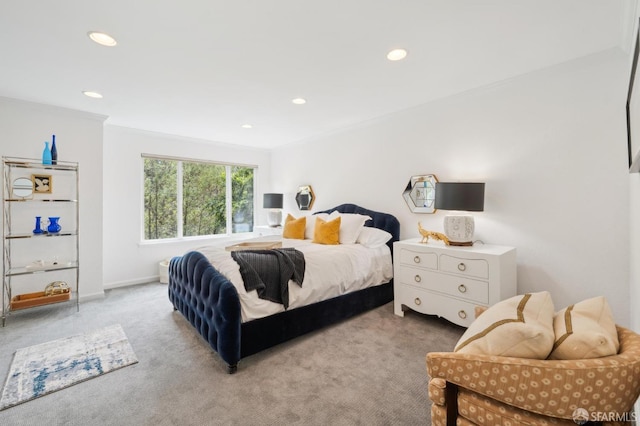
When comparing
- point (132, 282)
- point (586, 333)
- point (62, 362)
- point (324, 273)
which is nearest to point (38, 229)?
point (132, 282)

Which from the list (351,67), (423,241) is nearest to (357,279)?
(423,241)

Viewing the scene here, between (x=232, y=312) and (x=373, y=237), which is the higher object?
(x=373, y=237)

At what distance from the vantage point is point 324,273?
2.75 meters

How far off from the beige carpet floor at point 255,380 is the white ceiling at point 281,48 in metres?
2.45

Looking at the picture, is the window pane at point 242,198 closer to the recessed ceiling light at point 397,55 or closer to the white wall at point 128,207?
the white wall at point 128,207

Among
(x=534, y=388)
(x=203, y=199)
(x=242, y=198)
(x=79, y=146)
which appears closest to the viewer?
(x=534, y=388)

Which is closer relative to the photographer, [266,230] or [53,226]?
[53,226]

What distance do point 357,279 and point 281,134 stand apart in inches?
115

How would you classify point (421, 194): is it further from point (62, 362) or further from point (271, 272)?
point (62, 362)

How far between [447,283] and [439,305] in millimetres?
248

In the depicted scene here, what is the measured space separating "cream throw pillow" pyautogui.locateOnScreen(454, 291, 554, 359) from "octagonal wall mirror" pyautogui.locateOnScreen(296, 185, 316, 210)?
3959mm

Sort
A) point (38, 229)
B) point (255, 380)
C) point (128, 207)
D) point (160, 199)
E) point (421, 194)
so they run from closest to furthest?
point (255, 380) → point (38, 229) → point (421, 194) → point (128, 207) → point (160, 199)

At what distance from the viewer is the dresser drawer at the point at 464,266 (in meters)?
2.41

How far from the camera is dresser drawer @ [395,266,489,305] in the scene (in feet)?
7.99
